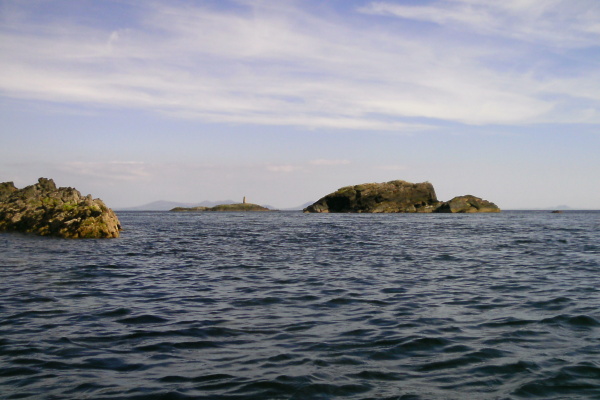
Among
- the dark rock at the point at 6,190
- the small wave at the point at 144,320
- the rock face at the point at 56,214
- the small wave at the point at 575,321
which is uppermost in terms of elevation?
the dark rock at the point at 6,190

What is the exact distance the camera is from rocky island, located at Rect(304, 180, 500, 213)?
460 ft

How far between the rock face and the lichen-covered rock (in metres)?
106

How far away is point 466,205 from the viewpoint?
139 m

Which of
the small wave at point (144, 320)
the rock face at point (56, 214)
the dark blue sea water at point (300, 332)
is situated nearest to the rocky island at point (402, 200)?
the rock face at point (56, 214)

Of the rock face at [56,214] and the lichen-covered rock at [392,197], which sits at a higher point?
the lichen-covered rock at [392,197]

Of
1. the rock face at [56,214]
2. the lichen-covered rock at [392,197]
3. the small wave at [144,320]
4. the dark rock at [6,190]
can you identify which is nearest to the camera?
the small wave at [144,320]

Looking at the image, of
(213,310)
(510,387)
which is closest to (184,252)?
(213,310)

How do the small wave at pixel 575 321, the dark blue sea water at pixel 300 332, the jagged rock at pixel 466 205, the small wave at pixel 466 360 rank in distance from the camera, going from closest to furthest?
the dark blue sea water at pixel 300 332
the small wave at pixel 466 360
the small wave at pixel 575 321
the jagged rock at pixel 466 205

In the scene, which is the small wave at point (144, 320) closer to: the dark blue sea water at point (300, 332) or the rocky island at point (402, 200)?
the dark blue sea water at point (300, 332)

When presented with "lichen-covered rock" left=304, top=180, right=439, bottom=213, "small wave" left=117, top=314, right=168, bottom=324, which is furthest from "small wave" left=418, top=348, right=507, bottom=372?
"lichen-covered rock" left=304, top=180, right=439, bottom=213

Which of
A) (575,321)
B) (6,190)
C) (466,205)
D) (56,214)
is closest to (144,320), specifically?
(575,321)

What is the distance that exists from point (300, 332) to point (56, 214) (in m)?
39.0

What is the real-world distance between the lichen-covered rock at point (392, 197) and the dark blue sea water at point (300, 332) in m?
129

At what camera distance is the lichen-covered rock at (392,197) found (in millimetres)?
147250
